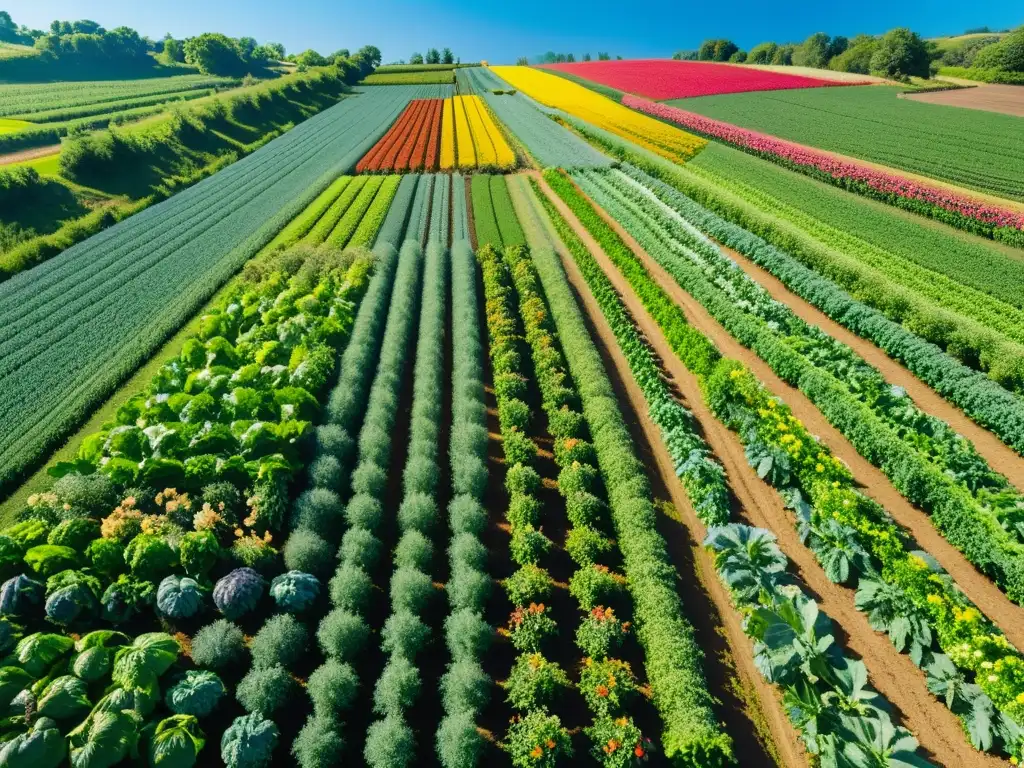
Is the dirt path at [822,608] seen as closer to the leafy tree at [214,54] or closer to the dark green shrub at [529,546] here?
the dark green shrub at [529,546]

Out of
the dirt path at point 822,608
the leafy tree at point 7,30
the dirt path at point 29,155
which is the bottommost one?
the dirt path at point 822,608

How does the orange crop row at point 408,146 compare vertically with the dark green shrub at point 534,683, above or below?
above

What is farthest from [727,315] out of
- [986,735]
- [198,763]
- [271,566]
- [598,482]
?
[198,763]

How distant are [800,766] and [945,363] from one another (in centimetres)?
1634

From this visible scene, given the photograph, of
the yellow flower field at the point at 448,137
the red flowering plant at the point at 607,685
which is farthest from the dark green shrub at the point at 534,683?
the yellow flower field at the point at 448,137

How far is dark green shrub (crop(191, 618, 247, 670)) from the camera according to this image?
37.6 feet

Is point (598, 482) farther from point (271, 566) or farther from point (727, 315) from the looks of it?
point (727, 315)

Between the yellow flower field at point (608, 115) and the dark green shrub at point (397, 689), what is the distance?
48.2 meters

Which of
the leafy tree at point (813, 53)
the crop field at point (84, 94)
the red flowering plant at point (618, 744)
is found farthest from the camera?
the leafy tree at point (813, 53)

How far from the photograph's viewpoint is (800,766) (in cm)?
1037

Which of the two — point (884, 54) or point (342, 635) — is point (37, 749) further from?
point (884, 54)

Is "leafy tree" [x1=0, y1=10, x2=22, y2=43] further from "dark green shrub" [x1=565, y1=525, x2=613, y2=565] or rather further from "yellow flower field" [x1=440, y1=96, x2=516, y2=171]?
"dark green shrub" [x1=565, y1=525, x2=613, y2=565]

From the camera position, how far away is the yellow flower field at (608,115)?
51312 mm

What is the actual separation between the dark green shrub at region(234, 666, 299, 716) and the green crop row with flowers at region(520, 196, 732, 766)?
778 centimetres
